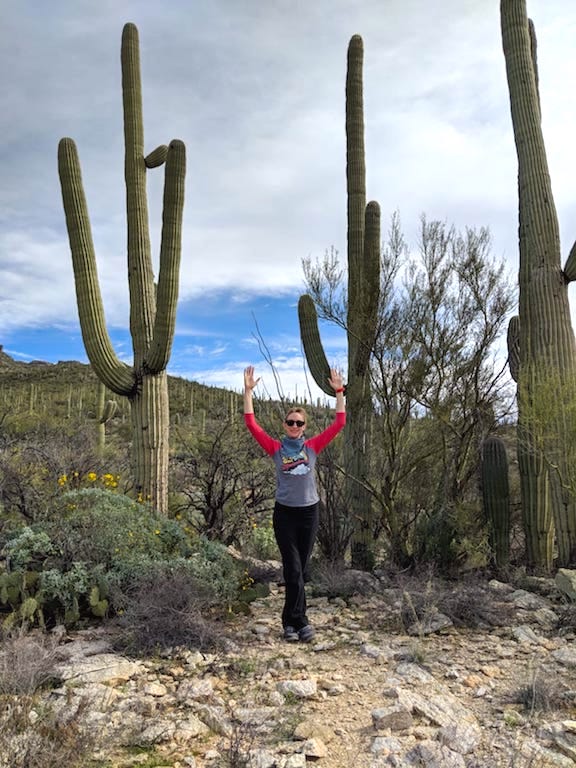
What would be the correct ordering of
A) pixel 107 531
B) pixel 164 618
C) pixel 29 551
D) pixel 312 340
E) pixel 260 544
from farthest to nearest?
pixel 312 340 → pixel 260 544 → pixel 107 531 → pixel 29 551 → pixel 164 618

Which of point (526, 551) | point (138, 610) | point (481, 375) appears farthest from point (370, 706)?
point (481, 375)

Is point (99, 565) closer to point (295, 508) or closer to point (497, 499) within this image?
point (295, 508)

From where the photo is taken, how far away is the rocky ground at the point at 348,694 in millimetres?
3246

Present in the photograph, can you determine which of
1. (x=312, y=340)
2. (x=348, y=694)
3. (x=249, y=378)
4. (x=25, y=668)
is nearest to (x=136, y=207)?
(x=312, y=340)

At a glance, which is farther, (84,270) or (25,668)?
(84,270)

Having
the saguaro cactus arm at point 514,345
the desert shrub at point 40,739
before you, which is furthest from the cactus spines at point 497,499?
the desert shrub at point 40,739

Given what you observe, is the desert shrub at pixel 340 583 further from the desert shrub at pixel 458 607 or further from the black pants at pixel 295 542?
the black pants at pixel 295 542

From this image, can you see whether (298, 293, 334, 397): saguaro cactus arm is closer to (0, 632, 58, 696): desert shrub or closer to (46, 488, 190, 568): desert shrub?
(46, 488, 190, 568): desert shrub

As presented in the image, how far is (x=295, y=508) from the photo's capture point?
5.05 metres

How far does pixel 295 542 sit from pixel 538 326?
16.4 ft

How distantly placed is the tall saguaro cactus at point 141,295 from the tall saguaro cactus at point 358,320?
230cm

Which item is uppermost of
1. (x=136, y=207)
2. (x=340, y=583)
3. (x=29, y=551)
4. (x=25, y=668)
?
(x=136, y=207)

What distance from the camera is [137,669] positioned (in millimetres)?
4266

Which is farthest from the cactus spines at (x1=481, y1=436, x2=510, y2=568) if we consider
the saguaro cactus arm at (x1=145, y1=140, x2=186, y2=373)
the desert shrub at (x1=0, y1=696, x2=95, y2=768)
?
the desert shrub at (x1=0, y1=696, x2=95, y2=768)
